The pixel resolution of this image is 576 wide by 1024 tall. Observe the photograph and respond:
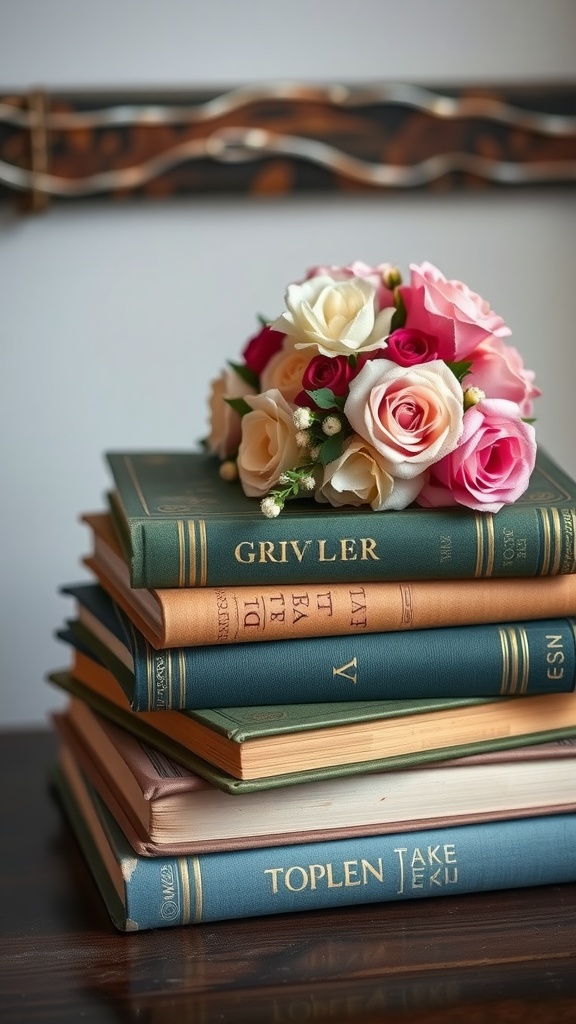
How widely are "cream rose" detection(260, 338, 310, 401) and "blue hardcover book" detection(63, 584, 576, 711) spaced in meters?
0.18

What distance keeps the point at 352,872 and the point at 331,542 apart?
22 cm

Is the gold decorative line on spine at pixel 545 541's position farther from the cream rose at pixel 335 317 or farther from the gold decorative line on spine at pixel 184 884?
the gold decorative line on spine at pixel 184 884

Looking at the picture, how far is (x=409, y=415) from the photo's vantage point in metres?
0.76

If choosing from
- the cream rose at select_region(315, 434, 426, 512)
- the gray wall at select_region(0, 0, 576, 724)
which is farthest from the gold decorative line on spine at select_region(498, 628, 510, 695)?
the gray wall at select_region(0, 0, 576, 724)

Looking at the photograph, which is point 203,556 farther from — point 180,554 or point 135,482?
point 135,482

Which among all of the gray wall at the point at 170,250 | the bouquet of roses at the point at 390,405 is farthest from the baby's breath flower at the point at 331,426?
the gray wall at the point at 170,250

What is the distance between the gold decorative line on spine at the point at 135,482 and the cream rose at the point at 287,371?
0.38 ft

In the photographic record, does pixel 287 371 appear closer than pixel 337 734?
Answer: No

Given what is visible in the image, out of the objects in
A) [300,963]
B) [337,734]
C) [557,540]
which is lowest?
[300,963]

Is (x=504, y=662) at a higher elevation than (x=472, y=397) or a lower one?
lower

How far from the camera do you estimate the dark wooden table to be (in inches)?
26.5

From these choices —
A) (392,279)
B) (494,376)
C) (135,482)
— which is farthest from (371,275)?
(135,482)

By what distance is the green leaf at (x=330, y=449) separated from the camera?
77 cm

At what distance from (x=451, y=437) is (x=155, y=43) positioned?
0.72 m
